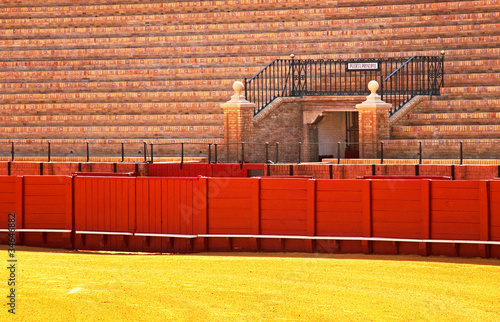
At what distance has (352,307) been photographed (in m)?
10.8

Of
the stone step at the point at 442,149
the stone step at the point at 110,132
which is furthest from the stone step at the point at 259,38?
the stone step at the point at 442,149

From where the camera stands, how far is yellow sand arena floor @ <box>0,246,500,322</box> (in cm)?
1052

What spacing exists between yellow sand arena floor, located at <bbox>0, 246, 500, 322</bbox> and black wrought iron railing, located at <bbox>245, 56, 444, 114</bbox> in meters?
8.45

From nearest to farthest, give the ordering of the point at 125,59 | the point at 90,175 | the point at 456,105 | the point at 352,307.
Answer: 1. the point at 352,307
2. the point at 90,175
3. the point at 456,105
4. the point at 125,59

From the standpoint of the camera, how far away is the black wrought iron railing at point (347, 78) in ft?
73.2

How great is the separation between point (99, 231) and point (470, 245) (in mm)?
6269

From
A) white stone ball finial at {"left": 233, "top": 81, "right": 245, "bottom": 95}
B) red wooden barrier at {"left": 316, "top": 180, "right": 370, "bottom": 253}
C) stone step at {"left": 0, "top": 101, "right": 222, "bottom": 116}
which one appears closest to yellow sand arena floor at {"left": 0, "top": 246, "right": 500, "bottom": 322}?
red wooden barrier at {"left": 316, "top": 180, "right": 370, "bottom": 253}

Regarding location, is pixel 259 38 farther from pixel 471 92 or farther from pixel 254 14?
pixel 471 92

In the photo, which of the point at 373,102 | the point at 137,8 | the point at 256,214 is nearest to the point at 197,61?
the point at 137,8

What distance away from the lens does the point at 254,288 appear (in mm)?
11836

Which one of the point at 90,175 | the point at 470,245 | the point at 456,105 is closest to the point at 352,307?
the point at 470,245

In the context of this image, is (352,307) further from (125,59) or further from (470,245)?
(125,59)

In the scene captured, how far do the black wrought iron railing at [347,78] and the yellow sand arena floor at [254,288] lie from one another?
27.7 feet

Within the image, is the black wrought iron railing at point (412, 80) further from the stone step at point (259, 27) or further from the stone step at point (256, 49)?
the stone step at point (259, 27)
